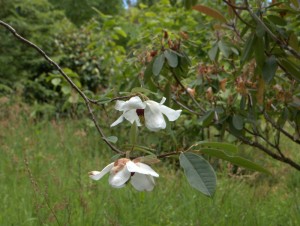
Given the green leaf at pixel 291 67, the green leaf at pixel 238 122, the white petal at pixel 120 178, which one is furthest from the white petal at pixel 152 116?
the green leaf at pixel 238 122

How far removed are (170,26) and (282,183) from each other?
4.69ft

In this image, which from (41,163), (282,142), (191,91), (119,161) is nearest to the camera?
(119,161)

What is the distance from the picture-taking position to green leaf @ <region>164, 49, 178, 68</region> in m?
1.71

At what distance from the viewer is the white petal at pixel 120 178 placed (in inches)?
30.6

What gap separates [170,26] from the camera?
374 cm

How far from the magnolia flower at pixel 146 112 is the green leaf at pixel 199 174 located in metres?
0.08

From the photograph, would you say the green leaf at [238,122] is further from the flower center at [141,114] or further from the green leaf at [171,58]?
the flower center at [141,114]

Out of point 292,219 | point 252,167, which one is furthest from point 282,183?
point 252,167

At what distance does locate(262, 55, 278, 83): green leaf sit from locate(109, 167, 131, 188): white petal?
82cm

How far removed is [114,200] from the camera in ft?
7.33

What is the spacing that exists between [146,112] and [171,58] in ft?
2.92

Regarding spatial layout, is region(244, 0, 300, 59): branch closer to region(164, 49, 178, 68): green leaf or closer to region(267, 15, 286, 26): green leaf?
region(267, 15, 286, 26): green leaf

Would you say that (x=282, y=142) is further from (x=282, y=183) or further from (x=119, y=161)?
(x=119, y=161)

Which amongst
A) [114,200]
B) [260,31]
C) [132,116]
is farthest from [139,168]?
[114,200]
